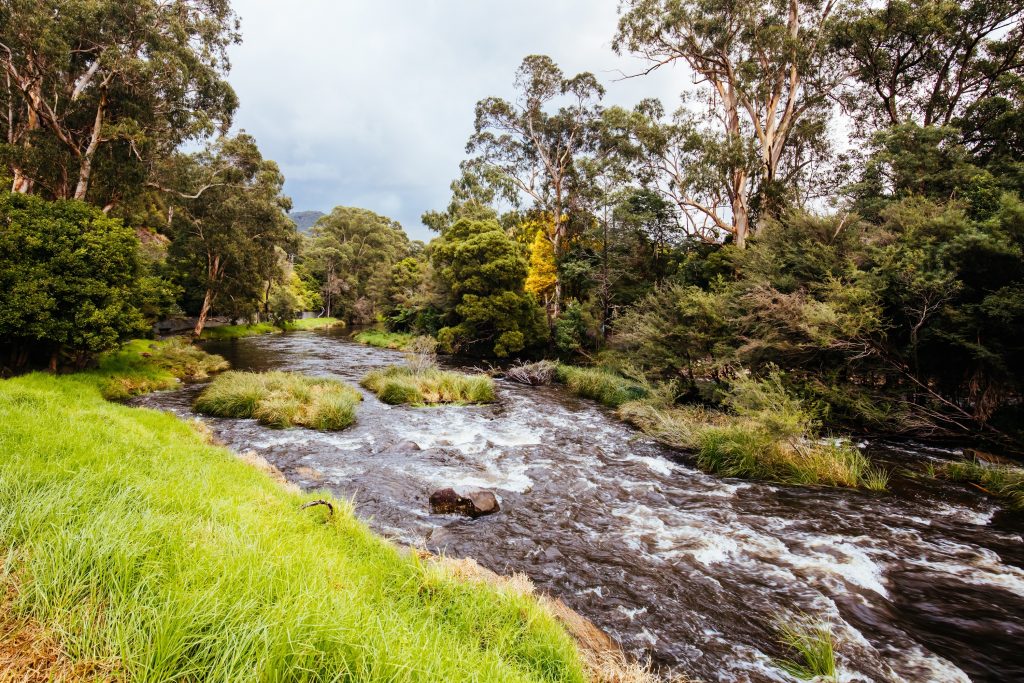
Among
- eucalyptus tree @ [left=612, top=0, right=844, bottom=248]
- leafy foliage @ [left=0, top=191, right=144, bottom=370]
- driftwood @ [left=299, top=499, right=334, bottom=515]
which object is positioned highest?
eucalyptus tree @ [left=612, top=0, right=844, bottom=248]

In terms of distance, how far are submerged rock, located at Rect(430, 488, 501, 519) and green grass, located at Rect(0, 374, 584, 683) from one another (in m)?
2.39

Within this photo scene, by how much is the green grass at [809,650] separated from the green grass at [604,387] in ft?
38.2

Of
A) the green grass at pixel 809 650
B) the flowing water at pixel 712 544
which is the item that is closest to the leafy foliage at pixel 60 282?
the flowing water at pixel 712 544

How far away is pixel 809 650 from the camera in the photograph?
428cm

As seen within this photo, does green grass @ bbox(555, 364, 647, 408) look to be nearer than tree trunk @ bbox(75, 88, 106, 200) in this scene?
No

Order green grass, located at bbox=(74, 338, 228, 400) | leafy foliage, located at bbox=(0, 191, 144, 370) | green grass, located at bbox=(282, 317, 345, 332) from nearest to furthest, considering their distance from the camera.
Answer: leafy foliage, located at bbox=(0, 191, 144, 370) → green grass, located at bbox=(74, 338, 228, 400) → green grass, located at bbox=(282, 317, 345, 332)

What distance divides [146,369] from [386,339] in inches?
934

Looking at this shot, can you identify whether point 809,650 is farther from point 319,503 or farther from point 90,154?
point 90,154

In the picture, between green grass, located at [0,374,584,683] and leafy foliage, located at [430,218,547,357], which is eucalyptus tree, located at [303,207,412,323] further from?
green grass, located at [0,374,584,683]

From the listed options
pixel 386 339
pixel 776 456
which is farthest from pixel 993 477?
pixel 386 339

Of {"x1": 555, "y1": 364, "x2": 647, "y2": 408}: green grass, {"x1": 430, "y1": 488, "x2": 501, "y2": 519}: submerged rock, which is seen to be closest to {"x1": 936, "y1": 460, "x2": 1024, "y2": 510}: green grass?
{"x1": 555, "y1": 364, "x2": 647, "y2": 408}: green grass

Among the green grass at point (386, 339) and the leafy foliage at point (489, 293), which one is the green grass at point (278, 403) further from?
the green grass at point (386, 339)

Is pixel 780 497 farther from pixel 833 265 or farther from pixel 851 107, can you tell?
pixel 851 107

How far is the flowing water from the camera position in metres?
4.56
